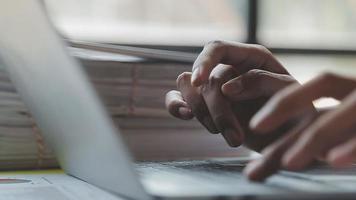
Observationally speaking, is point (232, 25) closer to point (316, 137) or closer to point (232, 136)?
point (232, 136)

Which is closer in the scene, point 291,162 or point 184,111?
point 291,162

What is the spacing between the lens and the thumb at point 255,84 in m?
0.75

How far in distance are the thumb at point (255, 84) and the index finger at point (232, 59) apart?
37mm

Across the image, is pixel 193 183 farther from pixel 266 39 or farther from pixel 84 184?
pixel 266 39

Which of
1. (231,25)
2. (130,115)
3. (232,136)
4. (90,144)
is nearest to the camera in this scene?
(90,144)

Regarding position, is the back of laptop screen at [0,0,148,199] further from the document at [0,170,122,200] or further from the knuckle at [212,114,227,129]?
the knuckle at [212,114,227,129]

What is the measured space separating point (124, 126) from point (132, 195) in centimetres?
41

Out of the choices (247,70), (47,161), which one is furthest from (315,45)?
(47,161)

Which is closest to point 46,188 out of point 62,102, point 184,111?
point 62,102

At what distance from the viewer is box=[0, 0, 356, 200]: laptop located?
1.57ft

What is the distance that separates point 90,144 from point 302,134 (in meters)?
0.20

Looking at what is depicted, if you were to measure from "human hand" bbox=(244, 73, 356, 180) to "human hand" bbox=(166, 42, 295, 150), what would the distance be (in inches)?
7.2

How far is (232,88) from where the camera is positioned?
736 millimetres

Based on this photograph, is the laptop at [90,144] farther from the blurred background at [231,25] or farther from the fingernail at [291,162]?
the blurred background at [231,25]
